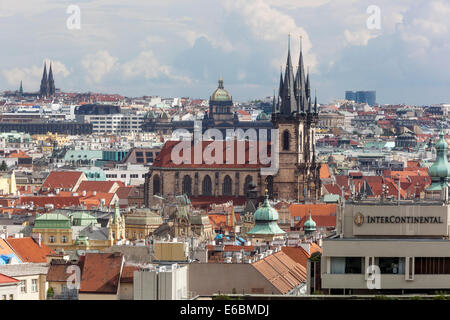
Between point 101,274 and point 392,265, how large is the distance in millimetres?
12521

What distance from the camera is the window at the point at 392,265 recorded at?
3234 cm

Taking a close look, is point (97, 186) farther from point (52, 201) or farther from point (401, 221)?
point (401, 221)

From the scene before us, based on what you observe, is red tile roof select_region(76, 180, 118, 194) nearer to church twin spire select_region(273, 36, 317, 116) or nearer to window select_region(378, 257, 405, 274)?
church twin spire select_region(273, 36, 317, 116)

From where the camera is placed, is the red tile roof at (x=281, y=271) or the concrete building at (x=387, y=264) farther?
the red tile roof at (x=281, y=271)

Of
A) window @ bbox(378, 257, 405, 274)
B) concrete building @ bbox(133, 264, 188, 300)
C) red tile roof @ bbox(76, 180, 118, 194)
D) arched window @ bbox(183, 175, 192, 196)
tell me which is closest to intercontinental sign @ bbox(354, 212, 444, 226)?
window @ bbox(378, 257, 405, 274)

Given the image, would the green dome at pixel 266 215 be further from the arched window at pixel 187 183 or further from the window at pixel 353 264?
the window at pixel 353 264

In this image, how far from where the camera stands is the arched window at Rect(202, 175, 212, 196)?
107562 mm

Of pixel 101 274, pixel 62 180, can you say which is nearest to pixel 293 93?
pixel 62 180

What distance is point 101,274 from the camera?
141ft

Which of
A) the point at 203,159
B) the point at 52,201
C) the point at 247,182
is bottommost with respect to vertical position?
the point at 52,201

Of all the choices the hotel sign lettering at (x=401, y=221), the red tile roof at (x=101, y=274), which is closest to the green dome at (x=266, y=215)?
the red tile roof at (x=101, y=274)

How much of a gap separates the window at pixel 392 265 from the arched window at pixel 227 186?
245 feet
